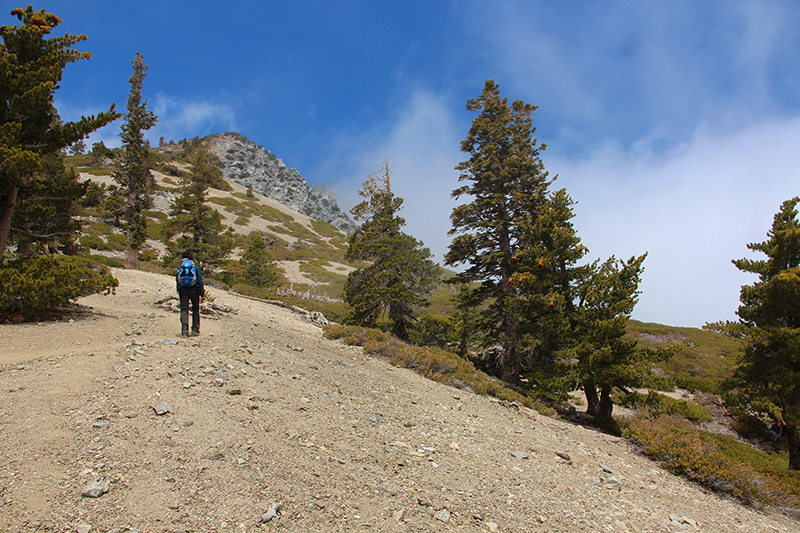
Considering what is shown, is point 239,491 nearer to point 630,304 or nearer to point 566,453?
point 566,453

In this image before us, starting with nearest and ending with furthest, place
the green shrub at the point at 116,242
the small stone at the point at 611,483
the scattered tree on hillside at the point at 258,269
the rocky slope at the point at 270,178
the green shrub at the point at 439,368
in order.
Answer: the small stone at the point at 611,483 → the green shrub at the point at 439,368 → the scattered tree on hillside at the point at 258,269 → the green shrub at the point at 116,242 → the rocky slope at the point at 270,178

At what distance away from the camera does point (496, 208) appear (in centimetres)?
1858

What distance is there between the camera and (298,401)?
6375 millimetres

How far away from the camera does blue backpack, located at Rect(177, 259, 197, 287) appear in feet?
28.1

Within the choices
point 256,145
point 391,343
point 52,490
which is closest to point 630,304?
point 391,343

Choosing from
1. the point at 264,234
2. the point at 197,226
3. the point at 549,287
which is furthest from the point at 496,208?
the point at 264,234

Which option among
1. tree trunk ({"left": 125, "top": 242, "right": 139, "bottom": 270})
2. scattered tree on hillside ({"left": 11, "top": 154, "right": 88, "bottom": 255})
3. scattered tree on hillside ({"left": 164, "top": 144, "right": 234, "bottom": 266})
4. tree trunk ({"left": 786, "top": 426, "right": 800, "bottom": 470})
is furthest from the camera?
scattered tree on hillside ({"left": 164, "top": 144, "right": 234, "bottom": 266})

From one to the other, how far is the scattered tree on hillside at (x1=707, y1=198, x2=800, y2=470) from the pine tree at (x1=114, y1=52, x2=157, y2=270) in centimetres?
3392

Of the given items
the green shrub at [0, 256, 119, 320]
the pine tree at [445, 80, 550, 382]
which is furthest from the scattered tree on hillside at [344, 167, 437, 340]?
the green shrub at [0, 256, 119, 320]

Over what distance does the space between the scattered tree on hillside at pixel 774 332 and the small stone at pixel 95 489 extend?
17854 millimetres

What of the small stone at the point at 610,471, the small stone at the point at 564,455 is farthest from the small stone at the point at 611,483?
the small stone at the point at 564,455

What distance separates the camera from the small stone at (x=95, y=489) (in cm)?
332

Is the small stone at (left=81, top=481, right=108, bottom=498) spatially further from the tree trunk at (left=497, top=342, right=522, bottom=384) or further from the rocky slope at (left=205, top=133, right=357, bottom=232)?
the rocky slope at (left=205, top=133, right=357, bottom=232)

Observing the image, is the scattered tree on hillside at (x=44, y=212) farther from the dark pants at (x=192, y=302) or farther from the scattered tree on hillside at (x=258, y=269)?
the scattered tree on hillside at (x=258, y=269)
